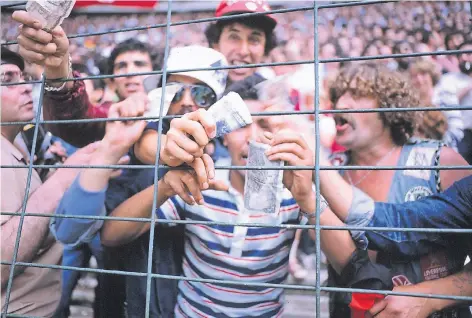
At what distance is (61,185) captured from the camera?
4.17ft

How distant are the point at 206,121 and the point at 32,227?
77cm

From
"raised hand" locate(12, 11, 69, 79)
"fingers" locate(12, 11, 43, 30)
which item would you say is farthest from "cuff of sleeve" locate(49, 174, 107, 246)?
"fingers" locate(12, 11, 43, 30)

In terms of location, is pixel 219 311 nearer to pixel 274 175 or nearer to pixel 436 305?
pixel 274 175

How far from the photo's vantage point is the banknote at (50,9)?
2.88 feet

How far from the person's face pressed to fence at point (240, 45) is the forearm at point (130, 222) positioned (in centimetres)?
98

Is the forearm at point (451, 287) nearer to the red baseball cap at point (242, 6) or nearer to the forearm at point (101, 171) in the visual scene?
the forearm at point (101, 171)

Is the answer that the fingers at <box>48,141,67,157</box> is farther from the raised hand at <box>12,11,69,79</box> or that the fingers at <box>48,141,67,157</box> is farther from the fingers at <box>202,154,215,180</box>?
the fingers at <box>202,154,215,180</box>

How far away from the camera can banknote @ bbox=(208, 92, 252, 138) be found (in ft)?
2.70

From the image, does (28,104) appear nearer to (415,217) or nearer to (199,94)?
(199,94)


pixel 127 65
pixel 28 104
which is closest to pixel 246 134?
pixel 28 104

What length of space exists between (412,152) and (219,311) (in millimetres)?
900

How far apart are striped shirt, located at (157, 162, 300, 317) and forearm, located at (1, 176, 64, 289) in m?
0.36

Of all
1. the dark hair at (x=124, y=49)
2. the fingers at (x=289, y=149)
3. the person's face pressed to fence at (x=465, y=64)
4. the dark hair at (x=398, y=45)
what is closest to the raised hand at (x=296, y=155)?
the fingers at (x=289, y=149)

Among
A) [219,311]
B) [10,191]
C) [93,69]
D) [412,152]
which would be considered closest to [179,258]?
[219,311]
